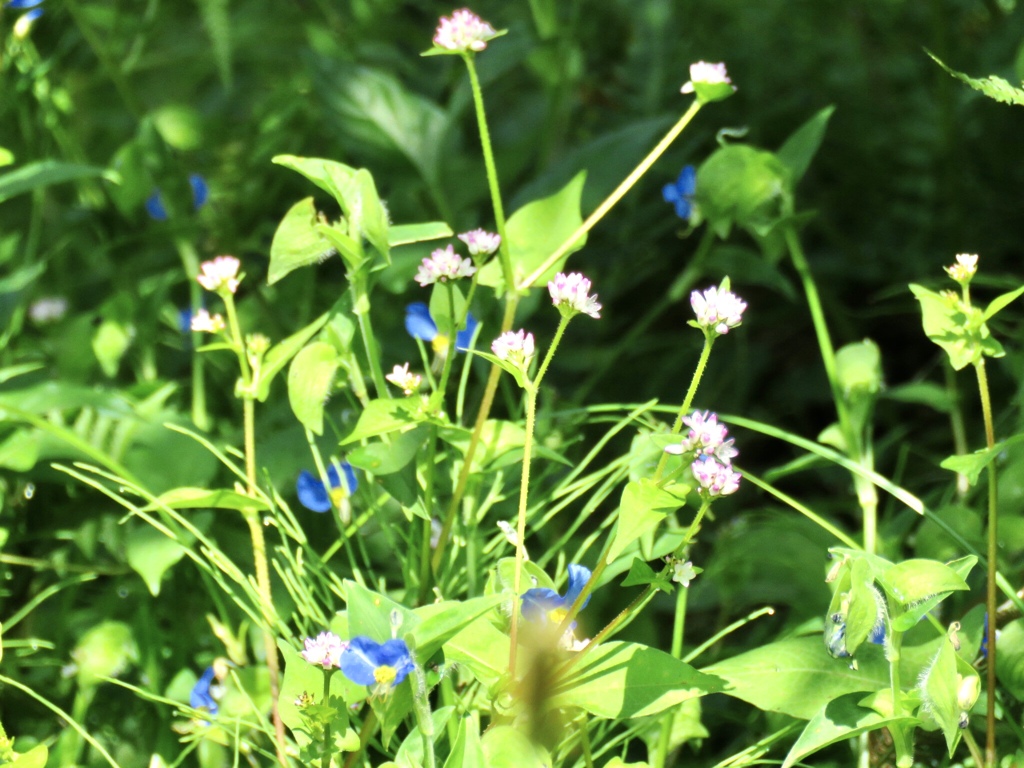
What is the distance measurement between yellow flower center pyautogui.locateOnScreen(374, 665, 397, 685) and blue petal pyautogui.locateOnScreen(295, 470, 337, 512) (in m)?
0.27

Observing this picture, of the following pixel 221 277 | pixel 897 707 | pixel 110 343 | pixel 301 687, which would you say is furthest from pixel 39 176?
pixel 897 707

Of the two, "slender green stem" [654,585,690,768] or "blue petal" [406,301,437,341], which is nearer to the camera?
"slender green stem" [654,585,690,768]

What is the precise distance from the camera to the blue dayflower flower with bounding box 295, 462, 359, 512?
825mm

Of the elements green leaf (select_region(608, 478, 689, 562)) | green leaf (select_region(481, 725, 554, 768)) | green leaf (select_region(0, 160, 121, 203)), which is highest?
green leaf (select_region(0, 160, 121, 203))

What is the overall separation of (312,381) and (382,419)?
64mm

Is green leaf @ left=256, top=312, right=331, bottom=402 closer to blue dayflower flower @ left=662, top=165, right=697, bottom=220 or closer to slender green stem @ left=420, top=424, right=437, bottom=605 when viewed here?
slender green stem @ left=420, top=424, right=437, bottom=605

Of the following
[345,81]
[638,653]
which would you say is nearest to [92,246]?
[345,81]

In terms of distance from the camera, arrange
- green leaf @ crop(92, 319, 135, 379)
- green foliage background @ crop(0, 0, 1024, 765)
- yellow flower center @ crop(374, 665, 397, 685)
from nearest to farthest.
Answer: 1. yellow flower center @ crop(374, 665, 397, 685)
2. green foliage background @ crop(0, 0, 1024, 765)
3. green leaf @ crop(92, 319, 135, 379)

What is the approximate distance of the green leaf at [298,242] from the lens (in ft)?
2.41

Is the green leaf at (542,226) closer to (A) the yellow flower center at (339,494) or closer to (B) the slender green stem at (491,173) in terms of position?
(B) the slender green stem at (491,173)

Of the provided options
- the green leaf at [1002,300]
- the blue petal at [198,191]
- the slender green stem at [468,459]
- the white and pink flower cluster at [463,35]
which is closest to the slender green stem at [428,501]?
the slender green stem at [468,459]

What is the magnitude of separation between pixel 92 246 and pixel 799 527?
0.87 metres

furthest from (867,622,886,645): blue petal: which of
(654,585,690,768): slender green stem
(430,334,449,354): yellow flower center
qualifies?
(430,334,449,354): yellow flower center

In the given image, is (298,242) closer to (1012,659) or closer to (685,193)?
(685,193)
